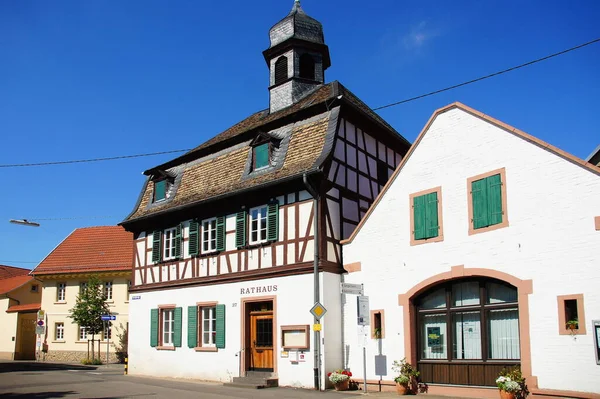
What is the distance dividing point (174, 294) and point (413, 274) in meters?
11.1

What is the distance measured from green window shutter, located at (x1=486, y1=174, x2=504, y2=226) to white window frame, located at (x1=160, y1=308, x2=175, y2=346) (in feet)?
46.0

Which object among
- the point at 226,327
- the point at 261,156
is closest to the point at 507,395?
the point at 226,327

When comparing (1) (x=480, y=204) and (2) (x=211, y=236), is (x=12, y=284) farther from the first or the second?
(1) (x=480, y=204)

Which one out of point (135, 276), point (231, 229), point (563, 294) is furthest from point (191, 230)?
point (563, 294)

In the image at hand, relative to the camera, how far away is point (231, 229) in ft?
74.5

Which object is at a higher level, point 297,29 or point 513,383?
point 297,29

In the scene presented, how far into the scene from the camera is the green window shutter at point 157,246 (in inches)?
1026

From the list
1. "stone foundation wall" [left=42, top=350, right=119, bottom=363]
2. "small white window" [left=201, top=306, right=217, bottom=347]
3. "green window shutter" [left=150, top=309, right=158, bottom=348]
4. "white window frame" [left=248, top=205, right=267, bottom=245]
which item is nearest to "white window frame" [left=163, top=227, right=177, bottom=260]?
"green window shutter" [left=150, top=309, right=158, bottom=348]

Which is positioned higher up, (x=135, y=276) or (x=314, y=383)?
(x=135, y=276)

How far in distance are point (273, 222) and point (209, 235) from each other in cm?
385

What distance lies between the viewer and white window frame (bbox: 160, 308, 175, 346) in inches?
980

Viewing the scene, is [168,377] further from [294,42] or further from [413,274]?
[294,42]

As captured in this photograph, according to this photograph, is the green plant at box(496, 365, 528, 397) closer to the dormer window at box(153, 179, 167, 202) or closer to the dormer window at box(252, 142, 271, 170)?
the dormer window at box(252, 142, 271, 170)

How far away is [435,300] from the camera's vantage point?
56.6ft
